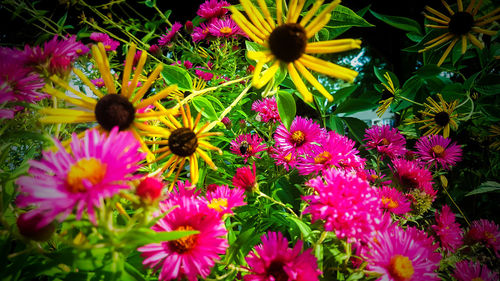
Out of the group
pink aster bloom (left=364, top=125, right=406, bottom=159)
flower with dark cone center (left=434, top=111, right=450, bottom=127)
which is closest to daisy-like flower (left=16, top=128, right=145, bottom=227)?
pink aster bloom (left=364, top=125, right=406, bottom=159)

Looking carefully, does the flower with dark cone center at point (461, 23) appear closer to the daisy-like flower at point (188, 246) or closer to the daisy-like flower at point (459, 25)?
the daisy-like flower at point (459, 25)

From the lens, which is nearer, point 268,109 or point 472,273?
point 472,273

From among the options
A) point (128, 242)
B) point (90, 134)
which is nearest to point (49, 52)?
point (90, 134)

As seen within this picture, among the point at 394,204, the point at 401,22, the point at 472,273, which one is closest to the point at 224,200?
the point at 394,204

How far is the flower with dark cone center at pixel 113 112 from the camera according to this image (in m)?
0.31

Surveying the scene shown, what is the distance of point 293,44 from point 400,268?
1.11 feet

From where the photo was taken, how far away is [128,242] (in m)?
0.22

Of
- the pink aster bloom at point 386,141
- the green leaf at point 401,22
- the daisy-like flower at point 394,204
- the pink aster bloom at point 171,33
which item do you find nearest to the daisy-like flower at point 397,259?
A: the daisy-like flower at point 394,204

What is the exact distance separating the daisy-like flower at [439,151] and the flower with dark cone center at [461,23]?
284mm

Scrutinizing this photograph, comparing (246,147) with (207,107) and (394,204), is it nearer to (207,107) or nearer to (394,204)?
(207,107)

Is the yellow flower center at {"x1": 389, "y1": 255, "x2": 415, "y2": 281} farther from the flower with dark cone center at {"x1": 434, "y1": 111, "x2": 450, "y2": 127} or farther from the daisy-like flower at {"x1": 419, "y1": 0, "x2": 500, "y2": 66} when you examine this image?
the flower with dark cone center at {"x1": 434, "y1": 111, "x2": 450, "y2": 127}

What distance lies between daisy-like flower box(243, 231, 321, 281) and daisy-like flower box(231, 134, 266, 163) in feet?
1.10

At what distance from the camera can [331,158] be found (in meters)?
0.46

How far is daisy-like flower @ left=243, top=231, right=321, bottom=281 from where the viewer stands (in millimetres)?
262
